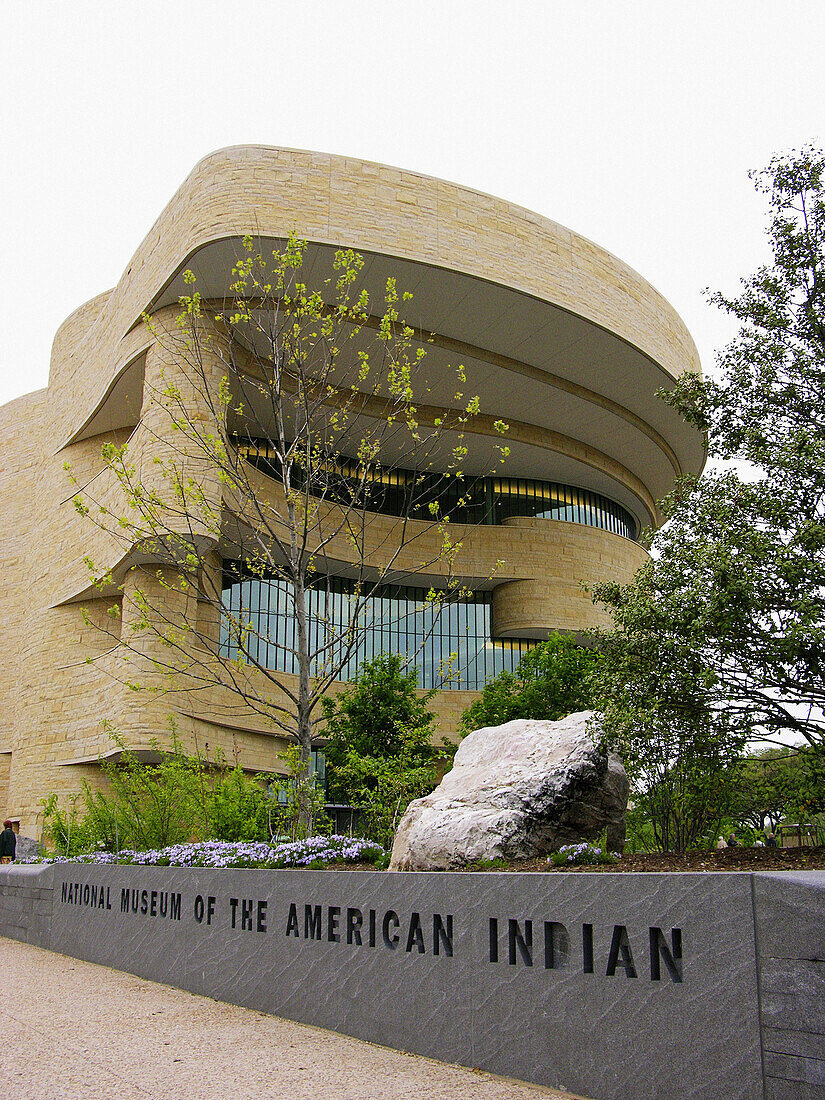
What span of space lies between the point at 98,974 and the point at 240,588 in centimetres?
2106

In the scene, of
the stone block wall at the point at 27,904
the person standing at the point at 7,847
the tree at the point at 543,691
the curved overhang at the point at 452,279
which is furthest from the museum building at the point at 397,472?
the stone block wall at the point at 27,904

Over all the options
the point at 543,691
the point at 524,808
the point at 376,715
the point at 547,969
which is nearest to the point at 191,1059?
the point at 547,969

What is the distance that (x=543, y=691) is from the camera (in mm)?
23875

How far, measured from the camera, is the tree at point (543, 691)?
23750 mm

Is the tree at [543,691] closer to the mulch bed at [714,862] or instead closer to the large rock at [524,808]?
the large rock at [524,808]

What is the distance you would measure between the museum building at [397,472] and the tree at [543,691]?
7.09ft

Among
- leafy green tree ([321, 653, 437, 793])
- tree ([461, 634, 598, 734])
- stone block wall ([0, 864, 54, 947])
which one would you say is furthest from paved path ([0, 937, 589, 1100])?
leafy green tree ([321, 653, 437, 793])

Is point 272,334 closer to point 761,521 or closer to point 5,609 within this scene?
point 761,521

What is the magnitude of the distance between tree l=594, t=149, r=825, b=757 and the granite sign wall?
214 centimetres

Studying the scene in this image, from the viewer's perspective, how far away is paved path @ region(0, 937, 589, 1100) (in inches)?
193

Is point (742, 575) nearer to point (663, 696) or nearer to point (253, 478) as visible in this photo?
point (663, 696)

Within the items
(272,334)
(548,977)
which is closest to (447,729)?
(272,334)

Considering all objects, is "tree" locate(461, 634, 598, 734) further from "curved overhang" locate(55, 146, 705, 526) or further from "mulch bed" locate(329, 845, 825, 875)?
"mulch bed" locate(329, 845, 825, 875)

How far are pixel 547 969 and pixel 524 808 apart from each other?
7.86ft
